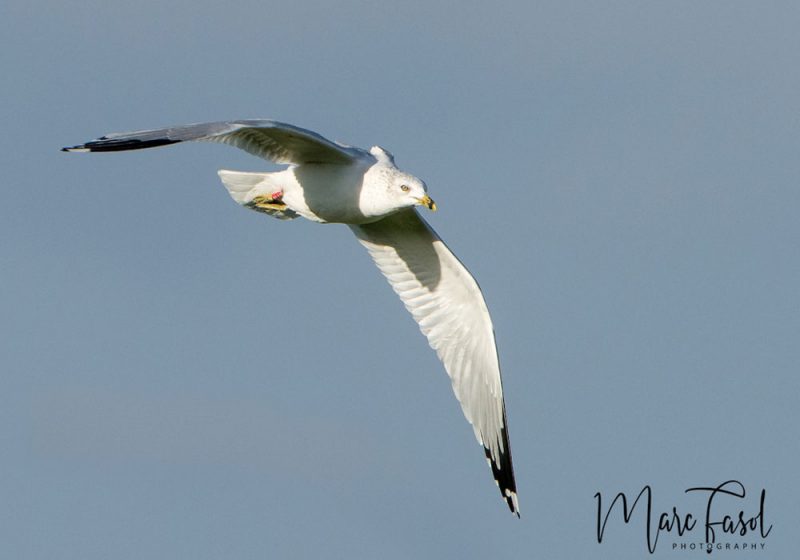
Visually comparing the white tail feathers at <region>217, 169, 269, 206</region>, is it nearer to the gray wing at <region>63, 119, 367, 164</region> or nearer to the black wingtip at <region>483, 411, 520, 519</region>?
the gray wing at <region>63, 119, 367, 164</region>

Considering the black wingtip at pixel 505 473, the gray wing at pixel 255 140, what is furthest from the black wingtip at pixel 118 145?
the black wingtip at pixel 505 473

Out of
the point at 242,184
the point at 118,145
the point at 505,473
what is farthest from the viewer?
the point at 505,473

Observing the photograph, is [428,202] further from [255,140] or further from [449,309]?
[449,309]

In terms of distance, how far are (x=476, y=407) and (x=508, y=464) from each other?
0.67 metres

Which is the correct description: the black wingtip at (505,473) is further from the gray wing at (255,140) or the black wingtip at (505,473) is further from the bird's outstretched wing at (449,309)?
the gray wing at (255,140)

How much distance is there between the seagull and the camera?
12.2 meters

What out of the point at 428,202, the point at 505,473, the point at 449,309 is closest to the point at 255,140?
the point at 428,202

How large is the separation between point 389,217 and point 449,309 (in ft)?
3.34

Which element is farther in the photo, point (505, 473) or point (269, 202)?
point (505, 473)

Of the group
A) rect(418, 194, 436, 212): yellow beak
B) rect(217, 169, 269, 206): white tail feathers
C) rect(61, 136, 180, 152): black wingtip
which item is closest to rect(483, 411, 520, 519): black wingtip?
rect(418, 194, 436, 212): yellow beak

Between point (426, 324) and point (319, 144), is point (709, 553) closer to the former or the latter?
point (426, 324)

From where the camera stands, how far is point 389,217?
1402 centimetres

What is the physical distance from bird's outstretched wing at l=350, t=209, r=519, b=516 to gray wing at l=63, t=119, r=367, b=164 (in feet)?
4.64

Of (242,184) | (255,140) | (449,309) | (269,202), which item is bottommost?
(449,309)
